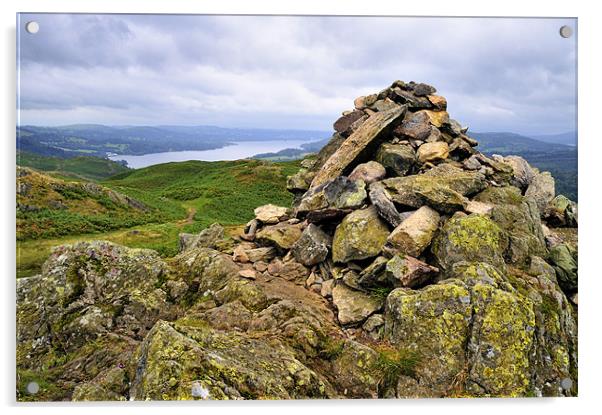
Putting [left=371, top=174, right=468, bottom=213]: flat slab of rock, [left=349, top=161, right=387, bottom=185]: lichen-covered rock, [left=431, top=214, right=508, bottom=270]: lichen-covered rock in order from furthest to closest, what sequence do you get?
[left=349, top=161, right=387, bottom=185]: lichen-covered rock
[left=371, top=174, right=468, bottom=213]: flat slab of rock
[left=431, top=214, right=508, bottom=270]: lichen-covered rock

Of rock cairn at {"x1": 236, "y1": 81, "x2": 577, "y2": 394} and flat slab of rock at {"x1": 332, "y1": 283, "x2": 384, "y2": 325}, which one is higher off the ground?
rock cairn at {"x1": 236, "y1": 81, "x2": 577, "y2": 394}

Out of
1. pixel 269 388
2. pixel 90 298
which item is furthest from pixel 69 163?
pixel 269 388

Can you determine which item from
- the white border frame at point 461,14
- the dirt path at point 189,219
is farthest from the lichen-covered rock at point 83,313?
the dirt path at point 189,219

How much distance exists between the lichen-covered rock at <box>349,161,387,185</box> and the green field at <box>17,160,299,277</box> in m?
8.61

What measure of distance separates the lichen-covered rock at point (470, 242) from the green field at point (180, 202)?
9.96 m

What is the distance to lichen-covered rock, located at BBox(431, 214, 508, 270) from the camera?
10.2 meters

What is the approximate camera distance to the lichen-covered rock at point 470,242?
10.2 metres

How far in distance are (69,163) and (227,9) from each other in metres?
16.9

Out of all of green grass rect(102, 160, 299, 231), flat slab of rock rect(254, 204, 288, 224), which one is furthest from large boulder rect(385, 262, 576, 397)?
green grass rect(102, 160, 299, 231)

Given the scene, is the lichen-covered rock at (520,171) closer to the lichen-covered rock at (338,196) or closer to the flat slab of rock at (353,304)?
the lichen-covered rock at (338,196)

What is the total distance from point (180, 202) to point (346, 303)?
37.0 metres

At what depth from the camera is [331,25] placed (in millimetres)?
11477

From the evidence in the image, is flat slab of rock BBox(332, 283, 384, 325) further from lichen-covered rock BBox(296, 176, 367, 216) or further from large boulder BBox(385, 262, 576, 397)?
lichen-covered rock BBox(296, 176, 367, 216)
